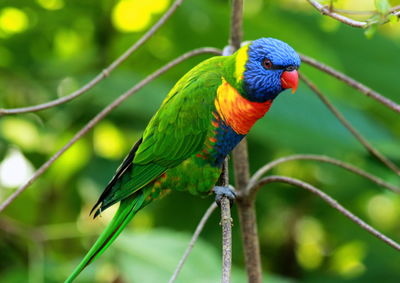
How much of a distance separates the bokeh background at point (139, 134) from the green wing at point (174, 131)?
0.69 metres

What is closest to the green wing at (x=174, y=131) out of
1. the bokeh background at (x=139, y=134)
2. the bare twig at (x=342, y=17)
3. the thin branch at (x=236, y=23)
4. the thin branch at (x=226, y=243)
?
the thin branch at (x=236, y=23)

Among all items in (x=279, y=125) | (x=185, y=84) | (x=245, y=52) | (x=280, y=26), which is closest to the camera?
(x=245, y=52)

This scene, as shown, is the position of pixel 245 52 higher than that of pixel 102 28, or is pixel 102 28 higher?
pixel 245 52

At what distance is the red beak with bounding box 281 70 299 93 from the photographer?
1.25m

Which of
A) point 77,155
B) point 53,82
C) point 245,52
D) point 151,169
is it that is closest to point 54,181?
point 77,155

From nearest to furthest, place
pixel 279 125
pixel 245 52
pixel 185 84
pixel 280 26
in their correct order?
pixel 245 52
pixel 185 84
pixel 279 125
pixel 280 26

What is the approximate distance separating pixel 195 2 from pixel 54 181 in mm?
1038

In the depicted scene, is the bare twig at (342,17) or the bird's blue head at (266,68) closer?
the bare twig at (342,17)

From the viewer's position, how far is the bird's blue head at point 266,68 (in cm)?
123

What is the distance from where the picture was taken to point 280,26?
94.7 inches

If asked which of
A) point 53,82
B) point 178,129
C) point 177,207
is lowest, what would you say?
point 177,207

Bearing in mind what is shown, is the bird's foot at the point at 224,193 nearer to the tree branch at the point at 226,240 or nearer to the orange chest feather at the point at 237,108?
the tree branch at the point at 226,240

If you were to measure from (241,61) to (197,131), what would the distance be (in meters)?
0.25

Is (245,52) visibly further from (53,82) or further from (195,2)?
(53,82)
